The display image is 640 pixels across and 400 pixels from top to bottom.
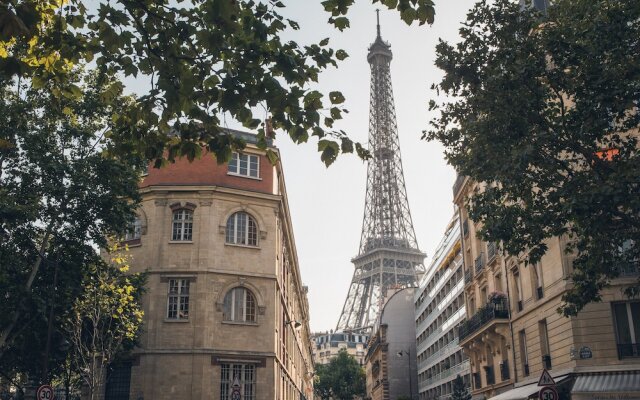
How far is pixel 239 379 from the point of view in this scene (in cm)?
3156

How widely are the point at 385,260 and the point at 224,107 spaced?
400ft

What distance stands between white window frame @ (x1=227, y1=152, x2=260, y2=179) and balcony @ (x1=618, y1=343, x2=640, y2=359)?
19579 millimetres

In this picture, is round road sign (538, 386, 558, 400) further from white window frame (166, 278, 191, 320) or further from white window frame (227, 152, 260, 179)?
white window frame (227, 152, 260, 179)

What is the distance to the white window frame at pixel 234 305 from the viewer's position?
106 feet

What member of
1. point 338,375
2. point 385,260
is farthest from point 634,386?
point 385,260

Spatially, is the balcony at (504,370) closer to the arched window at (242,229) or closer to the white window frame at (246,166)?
the arched window at (242,229)

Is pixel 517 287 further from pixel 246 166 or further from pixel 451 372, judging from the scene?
pixel 451 372

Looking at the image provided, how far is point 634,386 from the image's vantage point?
74.7 feet

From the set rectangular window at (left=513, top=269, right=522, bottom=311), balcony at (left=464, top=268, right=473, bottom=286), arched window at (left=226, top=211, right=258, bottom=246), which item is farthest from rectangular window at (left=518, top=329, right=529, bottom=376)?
arched window at (left=226, top=211, right=258, bottom=246)

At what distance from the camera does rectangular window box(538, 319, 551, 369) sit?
28.4 m

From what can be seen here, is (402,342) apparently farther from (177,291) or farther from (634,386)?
(634,386)

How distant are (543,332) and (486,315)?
22.8ft

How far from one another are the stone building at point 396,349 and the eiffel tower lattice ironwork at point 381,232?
2564cm

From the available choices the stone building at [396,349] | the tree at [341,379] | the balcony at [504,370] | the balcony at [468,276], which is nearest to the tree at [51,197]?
the balcony at [504,370]
